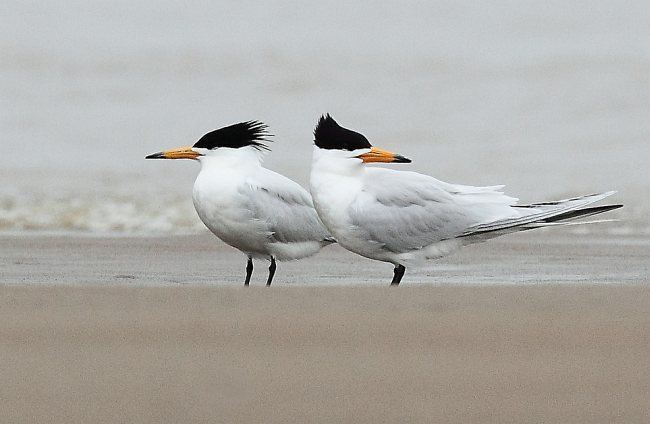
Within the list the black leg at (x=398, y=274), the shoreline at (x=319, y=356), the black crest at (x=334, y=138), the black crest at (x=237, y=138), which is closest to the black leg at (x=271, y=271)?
the black crest at (x=237, y=138)

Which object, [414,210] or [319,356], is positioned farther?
[414,210]

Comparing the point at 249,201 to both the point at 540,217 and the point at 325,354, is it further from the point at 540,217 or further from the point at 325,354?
the point at 325,354

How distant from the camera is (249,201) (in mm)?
6051

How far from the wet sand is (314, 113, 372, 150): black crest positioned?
144cm

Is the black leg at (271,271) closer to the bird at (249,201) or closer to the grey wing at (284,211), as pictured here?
the bird at (249,201)

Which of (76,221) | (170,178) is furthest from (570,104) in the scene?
(76,221)

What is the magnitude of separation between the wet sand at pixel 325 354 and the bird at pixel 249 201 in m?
1.72

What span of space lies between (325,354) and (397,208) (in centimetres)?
249

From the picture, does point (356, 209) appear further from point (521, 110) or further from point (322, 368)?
point (521, 110)

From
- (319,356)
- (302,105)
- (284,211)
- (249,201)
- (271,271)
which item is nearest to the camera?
(319,356)

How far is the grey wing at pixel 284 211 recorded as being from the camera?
610 cm

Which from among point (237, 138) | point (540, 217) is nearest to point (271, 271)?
point (237, 138)

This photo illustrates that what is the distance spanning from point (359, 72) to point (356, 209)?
18.0m

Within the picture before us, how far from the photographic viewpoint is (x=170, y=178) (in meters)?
14.0
